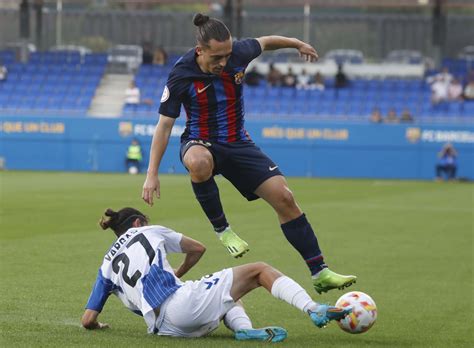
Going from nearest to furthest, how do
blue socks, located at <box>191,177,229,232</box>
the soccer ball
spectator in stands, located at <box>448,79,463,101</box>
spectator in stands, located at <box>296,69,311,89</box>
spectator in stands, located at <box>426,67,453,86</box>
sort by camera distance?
the soccer ball < blue socks, located at <box>191,177,229,232</box> < spectator in stands, located at <box>448,79,463,101</box> < spectator in stands, located at <box>426,67,453,86</box> < spectator in stands, located at <box>296,69,311,89</box>

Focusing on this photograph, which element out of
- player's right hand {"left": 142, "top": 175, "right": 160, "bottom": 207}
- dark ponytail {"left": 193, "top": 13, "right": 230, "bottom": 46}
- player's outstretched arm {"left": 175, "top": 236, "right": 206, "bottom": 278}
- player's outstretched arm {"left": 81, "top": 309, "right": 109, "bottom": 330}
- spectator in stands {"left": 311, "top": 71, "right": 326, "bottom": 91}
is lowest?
player's outstretched arm {"left": 81, "top": 309, "right": 109, "bottom": 330}

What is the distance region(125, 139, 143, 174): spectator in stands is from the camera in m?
36.2

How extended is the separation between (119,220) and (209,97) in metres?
1.19

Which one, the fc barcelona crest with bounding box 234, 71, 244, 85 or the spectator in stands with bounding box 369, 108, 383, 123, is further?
the spectator in stands with bounding box 369, 108, 383, 123

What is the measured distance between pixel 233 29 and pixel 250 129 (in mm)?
9961

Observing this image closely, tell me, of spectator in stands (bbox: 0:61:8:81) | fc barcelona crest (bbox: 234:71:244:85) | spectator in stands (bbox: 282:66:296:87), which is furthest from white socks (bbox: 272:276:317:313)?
spectator in stands (bbox: 0:61:8:81)

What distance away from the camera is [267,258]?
13.5m

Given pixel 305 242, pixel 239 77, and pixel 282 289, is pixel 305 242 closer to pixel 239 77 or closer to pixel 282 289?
pixel 282 289

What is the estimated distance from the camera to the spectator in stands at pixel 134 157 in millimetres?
36156

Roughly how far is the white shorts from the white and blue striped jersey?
0.25ft

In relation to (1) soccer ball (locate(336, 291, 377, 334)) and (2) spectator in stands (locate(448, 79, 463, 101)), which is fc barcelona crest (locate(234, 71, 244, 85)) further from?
(2) spectator in stands (locate(448, 79, 463, 101))

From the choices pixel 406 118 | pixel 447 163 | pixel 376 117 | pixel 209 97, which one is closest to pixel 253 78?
pixel 376 117

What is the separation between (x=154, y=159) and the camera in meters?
8.03

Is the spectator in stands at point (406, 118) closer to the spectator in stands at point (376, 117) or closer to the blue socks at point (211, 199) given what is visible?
the spectator in stands at point (376, 117)
